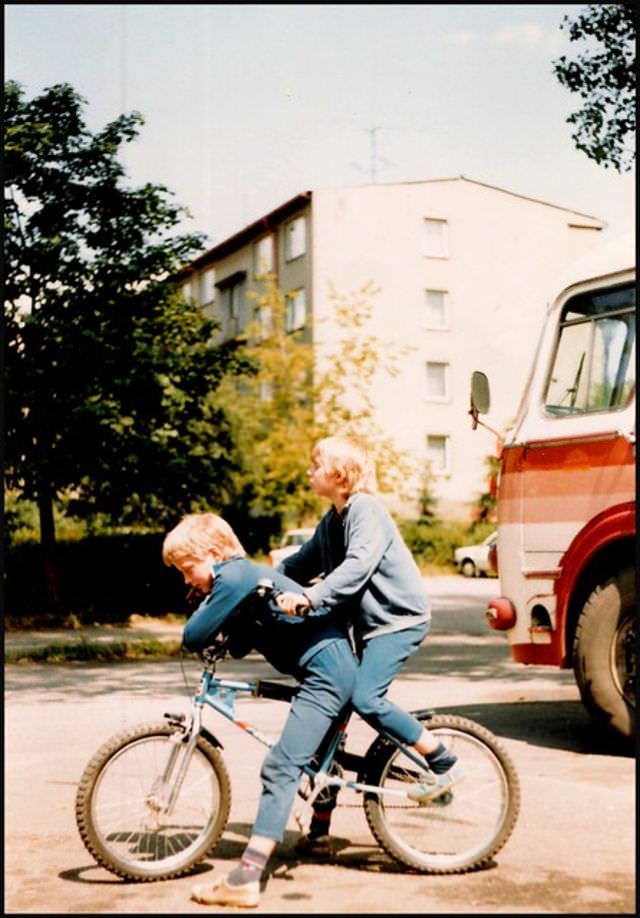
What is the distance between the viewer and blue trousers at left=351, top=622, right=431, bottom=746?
4.89 metres

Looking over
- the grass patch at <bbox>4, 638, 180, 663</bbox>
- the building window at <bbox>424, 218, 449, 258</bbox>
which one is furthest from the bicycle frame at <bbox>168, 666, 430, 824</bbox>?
the building window at <bbox>424, 218, 449, 258</bbox>

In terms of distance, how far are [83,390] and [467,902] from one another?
14903 millimetres

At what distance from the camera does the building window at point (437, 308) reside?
4980 cm

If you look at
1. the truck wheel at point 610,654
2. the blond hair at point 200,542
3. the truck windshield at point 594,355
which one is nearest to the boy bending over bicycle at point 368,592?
the blond hair at point 200,542

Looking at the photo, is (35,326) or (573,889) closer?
(573,889)

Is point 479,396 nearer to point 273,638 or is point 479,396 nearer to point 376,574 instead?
point 376,574

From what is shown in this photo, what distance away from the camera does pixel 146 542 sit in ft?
78.8

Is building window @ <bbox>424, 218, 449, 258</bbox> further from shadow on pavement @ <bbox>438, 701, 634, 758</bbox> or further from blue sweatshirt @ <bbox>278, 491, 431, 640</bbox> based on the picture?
blue sweatshirt @ <bbox>278, 491, 431, 640</bbox>

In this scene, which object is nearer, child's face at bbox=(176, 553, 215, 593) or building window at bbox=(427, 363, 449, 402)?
child's face at bbox=(176, 553, 215, 593)

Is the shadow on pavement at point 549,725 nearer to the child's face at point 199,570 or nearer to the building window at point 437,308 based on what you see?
the child's face at point 199,570

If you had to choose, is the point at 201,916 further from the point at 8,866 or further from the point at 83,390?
the point at 83,390

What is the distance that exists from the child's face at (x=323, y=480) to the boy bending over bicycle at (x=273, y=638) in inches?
14.7

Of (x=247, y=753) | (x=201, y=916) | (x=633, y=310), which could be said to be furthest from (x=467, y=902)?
(x=633, y=310)

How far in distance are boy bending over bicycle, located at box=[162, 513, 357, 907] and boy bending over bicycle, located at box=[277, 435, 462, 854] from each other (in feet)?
0.32
